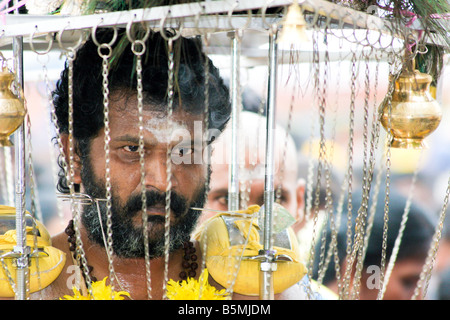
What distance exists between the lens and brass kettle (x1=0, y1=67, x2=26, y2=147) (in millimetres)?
1403

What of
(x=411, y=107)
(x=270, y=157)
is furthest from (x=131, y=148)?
(x=411, y=107)

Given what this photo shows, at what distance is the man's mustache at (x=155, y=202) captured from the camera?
5.68 feet

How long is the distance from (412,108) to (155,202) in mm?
764

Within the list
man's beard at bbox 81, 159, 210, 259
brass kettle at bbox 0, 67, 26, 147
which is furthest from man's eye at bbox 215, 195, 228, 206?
brass kettle at bbox 0, 67, 26, 147

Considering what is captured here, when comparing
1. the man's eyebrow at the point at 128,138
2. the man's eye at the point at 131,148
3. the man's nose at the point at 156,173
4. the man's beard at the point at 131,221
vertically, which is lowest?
the man's beard at the point at 131,221

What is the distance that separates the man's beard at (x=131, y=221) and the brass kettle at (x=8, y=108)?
45 centimetres

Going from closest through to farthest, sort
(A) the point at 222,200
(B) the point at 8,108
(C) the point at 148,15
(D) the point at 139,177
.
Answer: (C) the point at 148,15, (B) the point at 8,108, (D) the point at 139,177, (A) the point at 222,200

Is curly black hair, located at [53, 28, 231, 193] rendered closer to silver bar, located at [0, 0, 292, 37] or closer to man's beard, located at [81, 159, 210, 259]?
man's beard, located at [81, 159, 210, 259]

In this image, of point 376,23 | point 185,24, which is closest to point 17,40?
point 185,24

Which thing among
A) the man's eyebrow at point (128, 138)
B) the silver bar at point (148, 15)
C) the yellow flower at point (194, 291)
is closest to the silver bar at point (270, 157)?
the silver bar at point (148, 15)

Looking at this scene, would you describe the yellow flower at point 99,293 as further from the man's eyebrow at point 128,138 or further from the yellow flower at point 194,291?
the man's eyebrow at point 128,138

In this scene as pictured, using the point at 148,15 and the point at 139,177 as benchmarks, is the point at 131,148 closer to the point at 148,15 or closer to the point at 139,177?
the point at 139,177

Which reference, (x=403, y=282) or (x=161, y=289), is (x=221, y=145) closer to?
(x=161, y=289)

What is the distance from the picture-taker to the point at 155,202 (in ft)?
5.70
